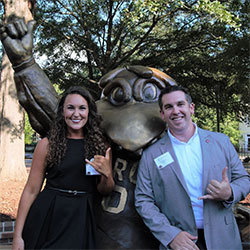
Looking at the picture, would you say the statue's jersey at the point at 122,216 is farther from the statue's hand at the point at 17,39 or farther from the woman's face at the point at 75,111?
the statue's hand at the point at 17,39

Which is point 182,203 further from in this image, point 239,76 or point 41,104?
point 239,76

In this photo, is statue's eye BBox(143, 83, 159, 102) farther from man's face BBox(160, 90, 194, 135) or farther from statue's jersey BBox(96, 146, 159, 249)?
statue's jersey BBox(96, 146, 159, 249)

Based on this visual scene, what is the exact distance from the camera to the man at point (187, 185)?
1554mm

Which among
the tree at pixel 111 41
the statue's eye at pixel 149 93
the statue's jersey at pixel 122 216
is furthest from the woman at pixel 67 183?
the tree at pixel 111 41

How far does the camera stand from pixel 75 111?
1730mm

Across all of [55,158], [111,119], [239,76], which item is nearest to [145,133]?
[111,119]

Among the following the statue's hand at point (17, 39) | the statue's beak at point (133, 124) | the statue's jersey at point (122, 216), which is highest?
the statue's hand at point (17, 39)

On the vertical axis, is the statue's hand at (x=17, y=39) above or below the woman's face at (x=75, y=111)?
above

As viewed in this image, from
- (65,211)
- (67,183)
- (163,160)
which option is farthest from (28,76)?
(163,160)

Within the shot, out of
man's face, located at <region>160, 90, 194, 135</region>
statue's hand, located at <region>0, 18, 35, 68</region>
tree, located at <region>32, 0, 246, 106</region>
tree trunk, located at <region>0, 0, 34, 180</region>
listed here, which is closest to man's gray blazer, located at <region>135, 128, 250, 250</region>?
man's face, located at <region>160, 90, 194, 135</region>

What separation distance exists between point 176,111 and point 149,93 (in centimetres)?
39

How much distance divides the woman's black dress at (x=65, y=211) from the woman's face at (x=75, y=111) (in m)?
0.12

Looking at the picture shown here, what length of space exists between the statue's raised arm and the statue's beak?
473 mm

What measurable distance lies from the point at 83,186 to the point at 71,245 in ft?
1.07
